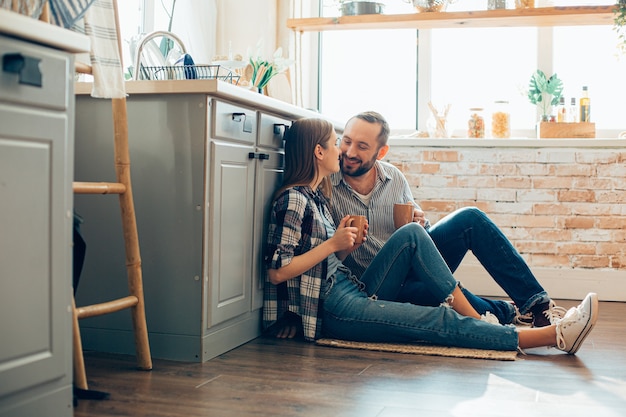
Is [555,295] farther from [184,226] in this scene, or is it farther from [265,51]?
[184,226]

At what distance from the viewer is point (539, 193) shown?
3885 millimetres

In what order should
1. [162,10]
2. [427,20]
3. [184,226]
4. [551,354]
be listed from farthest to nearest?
[427,20] → [162,10] → [551,354] → [184,226]

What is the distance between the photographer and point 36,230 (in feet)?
4.74

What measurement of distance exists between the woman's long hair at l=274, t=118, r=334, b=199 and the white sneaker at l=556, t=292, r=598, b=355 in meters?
0.95

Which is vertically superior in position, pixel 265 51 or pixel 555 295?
pixel 265 51

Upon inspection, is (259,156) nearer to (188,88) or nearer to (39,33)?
(188,88)

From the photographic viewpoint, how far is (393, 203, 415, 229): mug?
2.74m

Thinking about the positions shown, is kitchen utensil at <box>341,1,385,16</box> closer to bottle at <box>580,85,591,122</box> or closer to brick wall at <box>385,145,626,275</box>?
brick wall at <box>385,145,626,275</box>

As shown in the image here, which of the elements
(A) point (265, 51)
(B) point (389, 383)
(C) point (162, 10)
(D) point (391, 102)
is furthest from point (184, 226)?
(D) point (391, 102)

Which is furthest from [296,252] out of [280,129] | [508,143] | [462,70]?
[462,70]

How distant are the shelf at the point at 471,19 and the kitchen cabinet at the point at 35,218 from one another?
2778mm

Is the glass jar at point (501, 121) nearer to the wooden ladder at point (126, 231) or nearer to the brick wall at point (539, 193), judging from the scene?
the brick wall at point (539, 193)

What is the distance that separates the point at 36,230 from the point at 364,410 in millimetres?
824

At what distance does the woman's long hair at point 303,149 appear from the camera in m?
2.67
